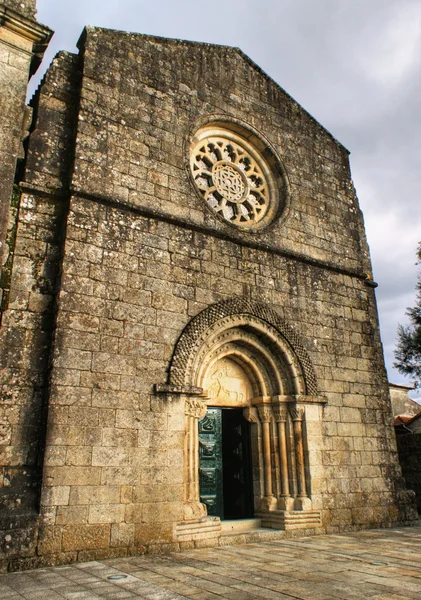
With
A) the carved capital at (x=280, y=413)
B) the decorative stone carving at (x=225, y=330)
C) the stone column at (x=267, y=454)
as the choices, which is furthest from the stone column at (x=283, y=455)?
the decorative stone carving at (x=225, y=330)

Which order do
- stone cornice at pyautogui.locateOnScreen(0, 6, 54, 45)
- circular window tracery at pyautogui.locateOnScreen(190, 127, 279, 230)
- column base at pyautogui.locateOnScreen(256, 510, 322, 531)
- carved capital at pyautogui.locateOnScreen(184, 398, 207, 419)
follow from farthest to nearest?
circular window tracery at pyautogui.locateOnScreen(190, 127, 279, 230), column base at pyautogui.locateOnScreen(256, 510, 322, 531), carved capital at pyautogui.locateOnScreen(184, 398, 207, 419), stone cornice at pyautogui.locateOnScreen(0, 6, 54, 45)

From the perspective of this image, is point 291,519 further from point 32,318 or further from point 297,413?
point 32,318

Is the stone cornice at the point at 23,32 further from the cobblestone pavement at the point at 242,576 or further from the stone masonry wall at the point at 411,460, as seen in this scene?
the stone masonry wall at the point at 411,460

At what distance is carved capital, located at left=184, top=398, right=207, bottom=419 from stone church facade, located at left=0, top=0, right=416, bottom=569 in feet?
0.07

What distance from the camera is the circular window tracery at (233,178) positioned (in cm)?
841

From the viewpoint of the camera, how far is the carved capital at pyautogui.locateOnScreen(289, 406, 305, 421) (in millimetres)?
7723

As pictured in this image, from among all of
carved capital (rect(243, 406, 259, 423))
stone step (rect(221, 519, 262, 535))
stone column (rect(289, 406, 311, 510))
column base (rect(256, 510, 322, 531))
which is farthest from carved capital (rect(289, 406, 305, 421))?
stone step (rect(221, 519, 262, 535))

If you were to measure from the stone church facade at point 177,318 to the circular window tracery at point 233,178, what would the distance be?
4cm

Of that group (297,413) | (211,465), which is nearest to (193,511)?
(211,465)

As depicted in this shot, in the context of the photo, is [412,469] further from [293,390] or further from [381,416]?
[293,390]

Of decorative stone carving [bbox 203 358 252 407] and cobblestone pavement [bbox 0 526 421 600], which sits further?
decorative stone carving [bbox 203 358 252 407]

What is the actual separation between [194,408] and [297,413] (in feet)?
6.13

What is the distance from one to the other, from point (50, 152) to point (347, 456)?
6399 mm

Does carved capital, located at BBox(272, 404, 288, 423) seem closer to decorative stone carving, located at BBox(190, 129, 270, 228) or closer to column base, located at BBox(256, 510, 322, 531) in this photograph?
column base, located at BBox(256, 510, 322, 531)
